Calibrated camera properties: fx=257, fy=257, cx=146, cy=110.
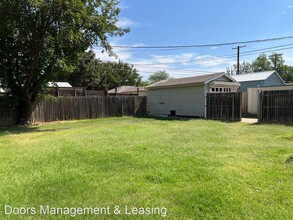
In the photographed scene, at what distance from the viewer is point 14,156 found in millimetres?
5965

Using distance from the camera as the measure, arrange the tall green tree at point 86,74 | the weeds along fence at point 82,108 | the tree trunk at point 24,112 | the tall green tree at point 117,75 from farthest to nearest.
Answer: the tall green tree at point 117,75, the tall green tree at point 86,74, the weeds along fence at point 82,108, the tree trunk at point 24,112

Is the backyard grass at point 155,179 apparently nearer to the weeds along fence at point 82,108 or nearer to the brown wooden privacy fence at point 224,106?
the brown wooden privacy fence at point 224,106

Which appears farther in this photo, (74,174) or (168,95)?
(168,95)

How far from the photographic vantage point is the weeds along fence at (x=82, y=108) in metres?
14.9

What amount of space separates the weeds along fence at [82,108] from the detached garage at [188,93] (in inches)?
62.9

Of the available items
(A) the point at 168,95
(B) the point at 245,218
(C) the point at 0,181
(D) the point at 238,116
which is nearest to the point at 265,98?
(D) the point at 238,116

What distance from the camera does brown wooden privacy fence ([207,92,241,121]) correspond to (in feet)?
46.8

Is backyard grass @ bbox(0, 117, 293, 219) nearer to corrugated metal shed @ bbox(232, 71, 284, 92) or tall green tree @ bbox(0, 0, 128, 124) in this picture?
tall green tree @ bbox(0, 0, 128, 124)

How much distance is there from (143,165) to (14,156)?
316 centimetres

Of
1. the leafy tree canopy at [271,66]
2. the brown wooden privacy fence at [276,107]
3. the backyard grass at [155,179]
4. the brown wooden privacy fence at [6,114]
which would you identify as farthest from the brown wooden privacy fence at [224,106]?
the leafy tree canopy at [271,66]

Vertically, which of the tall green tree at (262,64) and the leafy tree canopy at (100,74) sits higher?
the tall green tree at (262,64)

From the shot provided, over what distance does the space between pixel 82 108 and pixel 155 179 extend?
13675 mm

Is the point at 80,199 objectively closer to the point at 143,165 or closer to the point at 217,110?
the point at 143,165

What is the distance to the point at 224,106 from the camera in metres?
15.0
